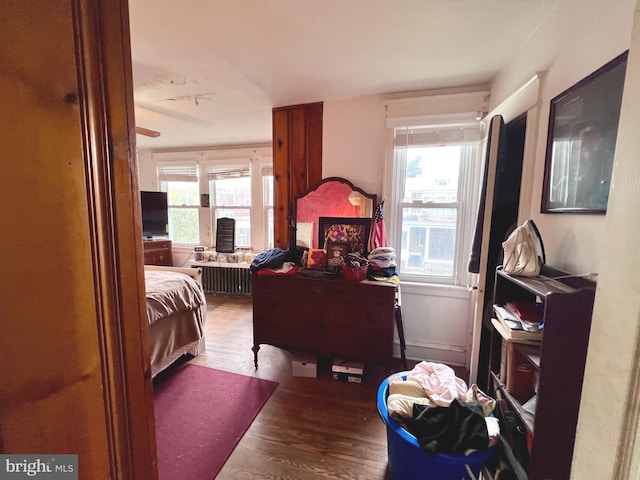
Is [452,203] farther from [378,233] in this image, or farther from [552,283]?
[552,283]

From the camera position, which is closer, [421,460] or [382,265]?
[421,460]

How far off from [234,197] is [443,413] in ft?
13.3

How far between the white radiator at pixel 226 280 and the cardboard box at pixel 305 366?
2155mm

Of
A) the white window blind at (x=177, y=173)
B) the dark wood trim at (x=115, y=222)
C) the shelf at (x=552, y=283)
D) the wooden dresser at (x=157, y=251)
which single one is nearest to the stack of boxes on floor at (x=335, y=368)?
the shelf at (x=552, y=283)

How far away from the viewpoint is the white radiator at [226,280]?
4298 mm

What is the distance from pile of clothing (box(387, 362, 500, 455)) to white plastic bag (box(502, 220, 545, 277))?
643 millimetres

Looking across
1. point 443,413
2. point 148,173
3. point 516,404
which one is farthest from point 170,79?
point 148,173

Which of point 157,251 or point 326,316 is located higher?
point 157,251

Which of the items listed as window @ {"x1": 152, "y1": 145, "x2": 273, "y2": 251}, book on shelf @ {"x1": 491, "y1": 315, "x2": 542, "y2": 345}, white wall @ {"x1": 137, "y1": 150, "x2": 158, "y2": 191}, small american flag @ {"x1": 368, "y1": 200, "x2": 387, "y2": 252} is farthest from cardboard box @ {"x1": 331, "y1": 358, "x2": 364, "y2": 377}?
white wall @ {"x1": 137, "y1": 150, "x2": 158, "y2": 191}

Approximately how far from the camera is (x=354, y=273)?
6.75ft

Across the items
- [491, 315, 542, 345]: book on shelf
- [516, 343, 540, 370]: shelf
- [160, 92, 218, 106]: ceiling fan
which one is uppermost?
[160, 92, 218, 106]: ceiling fan

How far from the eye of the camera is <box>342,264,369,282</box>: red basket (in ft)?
6.75

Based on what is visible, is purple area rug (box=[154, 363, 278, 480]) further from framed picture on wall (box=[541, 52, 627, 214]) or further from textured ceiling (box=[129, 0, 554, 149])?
textured ceiling (box=[129, 0, 554, 149])

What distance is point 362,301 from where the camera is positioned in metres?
2.05
